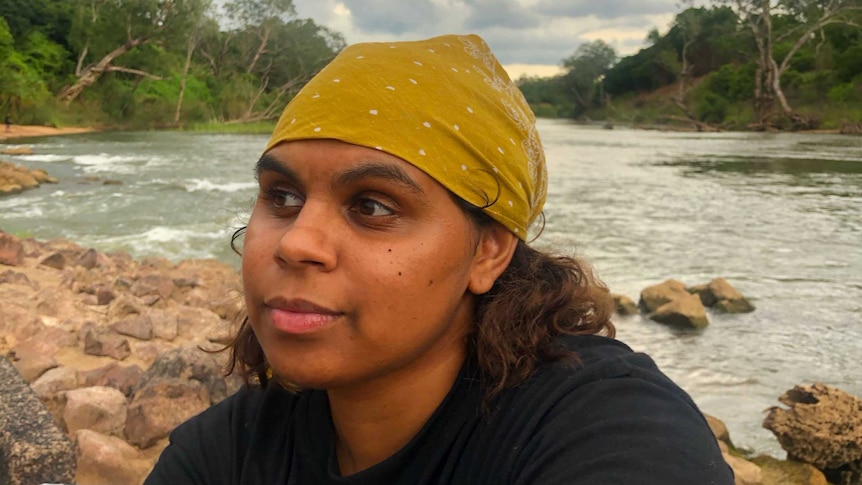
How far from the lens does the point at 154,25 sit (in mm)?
36094

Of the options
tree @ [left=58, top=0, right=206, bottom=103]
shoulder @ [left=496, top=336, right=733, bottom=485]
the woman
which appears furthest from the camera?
tree @ [left=58, top=0, right=206, bottom=103]

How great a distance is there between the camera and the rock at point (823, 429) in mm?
2934

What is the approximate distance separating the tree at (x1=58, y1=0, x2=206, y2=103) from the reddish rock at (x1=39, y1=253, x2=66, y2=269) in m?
31.4

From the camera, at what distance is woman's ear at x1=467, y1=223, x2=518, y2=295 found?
4.06 feet

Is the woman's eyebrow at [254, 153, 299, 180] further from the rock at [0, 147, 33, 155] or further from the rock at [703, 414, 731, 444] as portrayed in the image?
the rock at [0, 147, 33, 155]

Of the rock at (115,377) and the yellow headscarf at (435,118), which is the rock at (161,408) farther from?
the yellow headscarf at (435,118)

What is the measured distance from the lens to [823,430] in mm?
2973

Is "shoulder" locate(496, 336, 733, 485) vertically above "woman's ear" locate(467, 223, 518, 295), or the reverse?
"woman's ear" locate(467, 223, 518, 295)

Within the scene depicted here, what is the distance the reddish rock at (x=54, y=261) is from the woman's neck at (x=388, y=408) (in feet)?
18.0

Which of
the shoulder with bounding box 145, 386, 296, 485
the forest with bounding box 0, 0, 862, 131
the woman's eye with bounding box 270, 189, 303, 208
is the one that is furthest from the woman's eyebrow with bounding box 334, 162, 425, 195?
the forest with bounding box 0, 0, 862, 131

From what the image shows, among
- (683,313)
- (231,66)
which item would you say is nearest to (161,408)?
(683,313)

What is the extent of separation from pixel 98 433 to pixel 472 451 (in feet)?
6.33

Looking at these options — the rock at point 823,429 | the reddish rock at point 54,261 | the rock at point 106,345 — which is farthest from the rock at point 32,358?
the rock at point 823,429

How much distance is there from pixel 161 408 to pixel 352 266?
1.91 m
